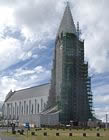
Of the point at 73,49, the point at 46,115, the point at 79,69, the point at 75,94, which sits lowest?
the point at 46,115

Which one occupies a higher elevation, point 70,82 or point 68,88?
point 70,82

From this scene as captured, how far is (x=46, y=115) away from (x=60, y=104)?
1004 centimetres

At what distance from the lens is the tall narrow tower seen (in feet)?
586

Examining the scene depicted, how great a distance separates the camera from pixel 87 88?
7347 inches

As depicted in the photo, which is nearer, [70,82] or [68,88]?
[68,88]

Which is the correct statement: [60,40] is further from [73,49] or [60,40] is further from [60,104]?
[60,104]

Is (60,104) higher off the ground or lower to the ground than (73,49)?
lower

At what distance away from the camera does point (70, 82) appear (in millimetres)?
179500

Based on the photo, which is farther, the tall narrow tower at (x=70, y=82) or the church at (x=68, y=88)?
the tall narrow tower at (x=70, y=82)

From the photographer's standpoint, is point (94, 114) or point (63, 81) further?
point (94, 114)

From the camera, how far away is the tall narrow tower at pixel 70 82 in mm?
178500

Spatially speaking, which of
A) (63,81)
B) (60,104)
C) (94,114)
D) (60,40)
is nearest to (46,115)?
(60,104)

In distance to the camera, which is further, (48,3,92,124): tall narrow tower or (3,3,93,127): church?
(48,3,92,124): tall narrow tower

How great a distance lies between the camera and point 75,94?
17962cm
